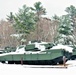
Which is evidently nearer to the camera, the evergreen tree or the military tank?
the military tank

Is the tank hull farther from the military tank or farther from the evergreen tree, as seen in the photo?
the evergreen tree

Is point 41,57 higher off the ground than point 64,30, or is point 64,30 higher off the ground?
point 64,30

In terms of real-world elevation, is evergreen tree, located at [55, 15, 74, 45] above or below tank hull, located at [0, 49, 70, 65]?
above

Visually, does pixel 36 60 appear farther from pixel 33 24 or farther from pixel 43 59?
pixel 33 24

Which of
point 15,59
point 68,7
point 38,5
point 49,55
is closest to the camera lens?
point 49,55

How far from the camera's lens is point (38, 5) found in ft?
199

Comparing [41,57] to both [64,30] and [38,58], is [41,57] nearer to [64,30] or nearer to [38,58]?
[38,58]

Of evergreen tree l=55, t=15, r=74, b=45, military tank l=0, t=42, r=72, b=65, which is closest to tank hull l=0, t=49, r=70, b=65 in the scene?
military tank l=0, t=42, r=72, b=65

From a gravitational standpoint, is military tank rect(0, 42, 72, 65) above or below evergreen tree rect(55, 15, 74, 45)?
below

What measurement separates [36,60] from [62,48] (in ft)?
8.57

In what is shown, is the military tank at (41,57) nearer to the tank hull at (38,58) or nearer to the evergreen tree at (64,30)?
the tank hull at (38,58)

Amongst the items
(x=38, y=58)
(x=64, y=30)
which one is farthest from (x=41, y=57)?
(x=64, y=30)

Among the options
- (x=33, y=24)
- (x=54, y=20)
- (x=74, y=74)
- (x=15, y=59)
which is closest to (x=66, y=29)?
(x=33, y=24)

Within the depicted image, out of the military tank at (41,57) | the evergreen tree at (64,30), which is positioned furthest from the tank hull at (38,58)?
the evergreen tree at (64,30)
